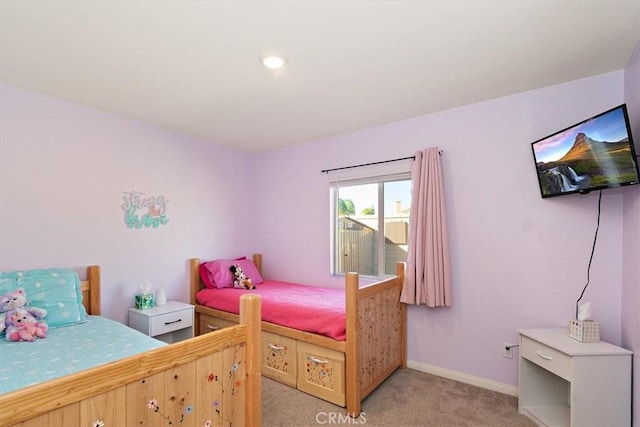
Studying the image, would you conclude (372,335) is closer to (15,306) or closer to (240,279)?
(240,279)

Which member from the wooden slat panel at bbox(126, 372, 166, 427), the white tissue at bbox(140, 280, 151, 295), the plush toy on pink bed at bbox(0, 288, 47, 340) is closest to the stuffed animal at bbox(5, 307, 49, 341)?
the plush toy on pink bed at bbox(0, 288, 47, 340)

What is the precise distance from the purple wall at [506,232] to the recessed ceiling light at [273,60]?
1455 mm

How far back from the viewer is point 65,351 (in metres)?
1.75

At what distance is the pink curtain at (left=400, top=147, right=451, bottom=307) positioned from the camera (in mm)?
2643

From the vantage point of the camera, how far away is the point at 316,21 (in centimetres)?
161

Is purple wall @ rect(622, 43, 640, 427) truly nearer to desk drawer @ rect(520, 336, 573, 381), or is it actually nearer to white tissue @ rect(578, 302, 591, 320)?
white tissue @ rect(578, 302, 591, 320)

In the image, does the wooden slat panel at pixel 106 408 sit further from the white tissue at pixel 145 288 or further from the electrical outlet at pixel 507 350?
the electrical outlet at pixel 507 350

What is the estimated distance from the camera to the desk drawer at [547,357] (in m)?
1.87

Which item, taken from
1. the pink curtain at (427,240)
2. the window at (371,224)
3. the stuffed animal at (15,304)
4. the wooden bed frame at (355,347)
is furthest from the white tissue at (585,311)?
the stuffed animal at (15,304)

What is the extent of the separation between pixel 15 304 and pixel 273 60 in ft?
7.27

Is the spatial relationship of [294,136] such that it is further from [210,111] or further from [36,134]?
[36,134]

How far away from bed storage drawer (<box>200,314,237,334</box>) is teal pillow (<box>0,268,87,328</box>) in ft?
3.77

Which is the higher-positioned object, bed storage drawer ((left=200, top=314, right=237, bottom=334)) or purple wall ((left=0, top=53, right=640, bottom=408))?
purple wall ((left=0, top=53, right=640, bottom=408))

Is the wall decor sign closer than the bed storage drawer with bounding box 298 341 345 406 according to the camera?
No
